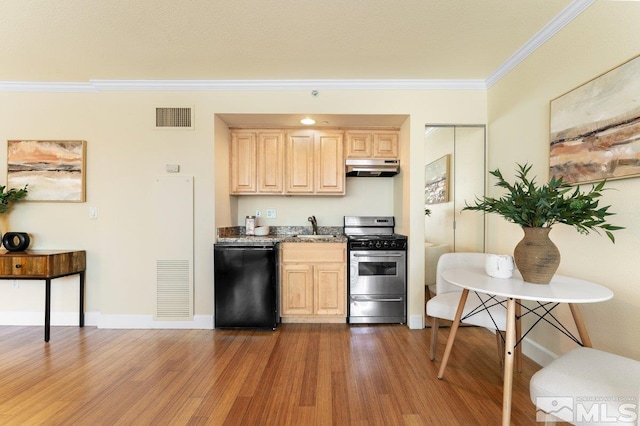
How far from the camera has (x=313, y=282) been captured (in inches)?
127

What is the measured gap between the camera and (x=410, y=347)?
2.65 meters

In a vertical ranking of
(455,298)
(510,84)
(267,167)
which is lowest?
(455,298)

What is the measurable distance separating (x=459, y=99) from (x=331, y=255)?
2114 mm

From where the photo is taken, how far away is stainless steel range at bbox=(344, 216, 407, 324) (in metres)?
3.17

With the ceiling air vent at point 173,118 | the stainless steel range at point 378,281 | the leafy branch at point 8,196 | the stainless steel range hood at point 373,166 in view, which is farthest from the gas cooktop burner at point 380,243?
the leafy branch at point 8,196

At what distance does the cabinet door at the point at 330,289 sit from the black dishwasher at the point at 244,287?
0.48 meters

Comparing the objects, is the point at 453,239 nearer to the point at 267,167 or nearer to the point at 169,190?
the point at 267,167

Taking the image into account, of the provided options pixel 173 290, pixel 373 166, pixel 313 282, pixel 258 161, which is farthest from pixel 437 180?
pixel 173 290

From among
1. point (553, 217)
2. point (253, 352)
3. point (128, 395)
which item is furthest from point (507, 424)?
point (128, 395)

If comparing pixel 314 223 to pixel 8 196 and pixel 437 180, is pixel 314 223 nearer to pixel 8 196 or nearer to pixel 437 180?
pixel 437 180

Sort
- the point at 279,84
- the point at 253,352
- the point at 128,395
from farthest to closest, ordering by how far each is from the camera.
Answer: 1. the point at 279,84
2. the point at 253,352
3. the point at 128,395

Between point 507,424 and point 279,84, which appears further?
point 279,84

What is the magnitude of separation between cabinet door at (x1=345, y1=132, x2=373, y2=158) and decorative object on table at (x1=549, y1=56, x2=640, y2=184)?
5.69 ft

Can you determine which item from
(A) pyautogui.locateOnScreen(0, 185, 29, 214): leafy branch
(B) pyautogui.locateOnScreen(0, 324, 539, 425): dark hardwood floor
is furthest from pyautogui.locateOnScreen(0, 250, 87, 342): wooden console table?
(A) pyautogui.locateOnScreen(0, 185, 29, 214): leafy branch
